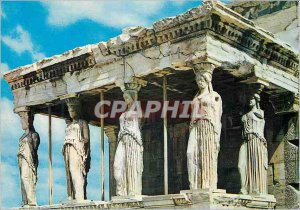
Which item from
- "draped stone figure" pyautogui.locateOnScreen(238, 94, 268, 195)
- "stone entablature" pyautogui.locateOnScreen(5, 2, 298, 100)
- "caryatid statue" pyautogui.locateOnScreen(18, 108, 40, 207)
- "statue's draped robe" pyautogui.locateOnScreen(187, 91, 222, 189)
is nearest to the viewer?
"statue's draped robe" pyautogui.locateOnScreen(187, 91, 222, 189)

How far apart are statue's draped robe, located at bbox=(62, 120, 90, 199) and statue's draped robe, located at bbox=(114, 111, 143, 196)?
1344mm

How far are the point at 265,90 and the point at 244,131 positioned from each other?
1.04 meters

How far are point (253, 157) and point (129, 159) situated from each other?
7.21 feet

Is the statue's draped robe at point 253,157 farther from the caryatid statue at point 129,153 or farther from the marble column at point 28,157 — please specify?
the marble column at point 28,157

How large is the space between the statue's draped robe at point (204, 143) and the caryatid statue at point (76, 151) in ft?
9.94

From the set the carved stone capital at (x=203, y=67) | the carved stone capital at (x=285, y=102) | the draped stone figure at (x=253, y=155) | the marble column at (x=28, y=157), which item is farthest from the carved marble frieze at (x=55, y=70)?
the carved stone capital at (x=285, y=102)

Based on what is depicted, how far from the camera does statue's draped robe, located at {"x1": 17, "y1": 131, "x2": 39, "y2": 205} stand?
1335 centimetres

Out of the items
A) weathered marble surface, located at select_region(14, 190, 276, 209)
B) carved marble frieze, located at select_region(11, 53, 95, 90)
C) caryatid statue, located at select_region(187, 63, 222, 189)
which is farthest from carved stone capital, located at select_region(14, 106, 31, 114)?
caryatid statue, located at select_region(187, 63, 222, 189)

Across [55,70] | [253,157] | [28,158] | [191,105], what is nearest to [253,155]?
[253,157]

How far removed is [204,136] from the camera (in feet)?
32.9

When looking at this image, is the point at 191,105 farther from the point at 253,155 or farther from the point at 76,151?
the point at 76,151

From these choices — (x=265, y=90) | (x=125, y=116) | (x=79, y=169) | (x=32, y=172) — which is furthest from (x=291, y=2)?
(x=32, y=172)

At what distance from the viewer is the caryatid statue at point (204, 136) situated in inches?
391

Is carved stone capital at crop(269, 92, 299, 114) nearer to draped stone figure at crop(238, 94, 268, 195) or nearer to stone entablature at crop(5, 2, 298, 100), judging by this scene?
stone entablature at crop(5, 2, 298, 100)
